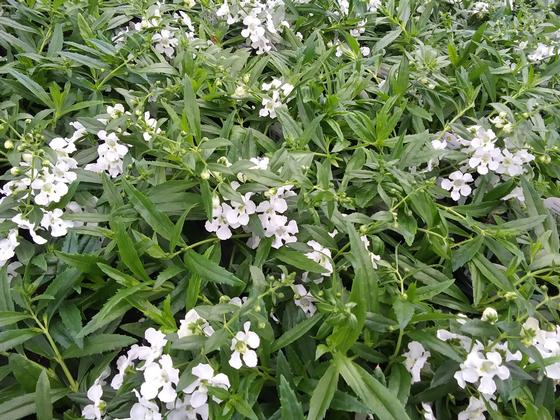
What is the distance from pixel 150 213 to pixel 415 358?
3.24ft

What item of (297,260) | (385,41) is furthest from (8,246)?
(385,41)

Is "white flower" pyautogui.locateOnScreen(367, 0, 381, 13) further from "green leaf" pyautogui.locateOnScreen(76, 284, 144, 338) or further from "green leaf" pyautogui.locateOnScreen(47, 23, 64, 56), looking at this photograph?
"green leaf" pyautogui.locateOnScreen(76, 284, 144, 338)

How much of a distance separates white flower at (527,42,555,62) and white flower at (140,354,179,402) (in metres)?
2.69

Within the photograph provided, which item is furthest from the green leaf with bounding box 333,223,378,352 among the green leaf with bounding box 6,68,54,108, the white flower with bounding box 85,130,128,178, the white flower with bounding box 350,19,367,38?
the white flower with bounding box 350,19,367,38

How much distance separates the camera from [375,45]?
2.94 meters

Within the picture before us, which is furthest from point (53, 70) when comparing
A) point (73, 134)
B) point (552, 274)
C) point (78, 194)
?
point (552, 274)

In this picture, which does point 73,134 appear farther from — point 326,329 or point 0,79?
point 326,329

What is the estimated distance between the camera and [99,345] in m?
1.60

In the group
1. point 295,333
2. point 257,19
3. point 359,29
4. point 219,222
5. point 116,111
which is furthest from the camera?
point 359,29

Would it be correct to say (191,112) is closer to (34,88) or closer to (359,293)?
(34,88)

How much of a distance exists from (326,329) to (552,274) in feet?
3.08

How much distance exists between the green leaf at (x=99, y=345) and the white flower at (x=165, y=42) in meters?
1.55

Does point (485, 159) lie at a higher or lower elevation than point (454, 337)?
higher

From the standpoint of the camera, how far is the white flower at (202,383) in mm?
1404
